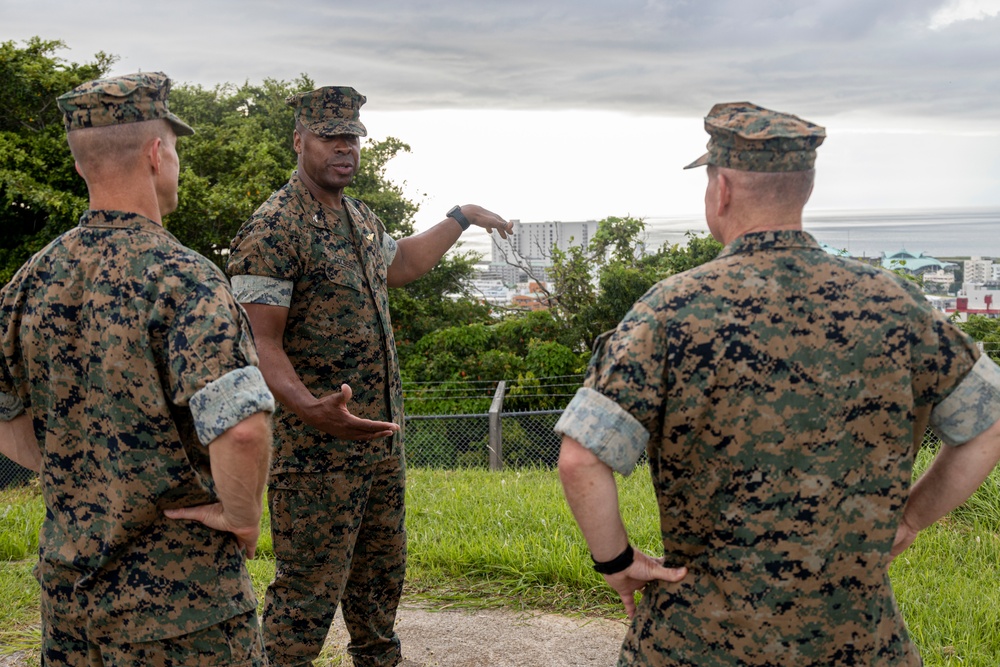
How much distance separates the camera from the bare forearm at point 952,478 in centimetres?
225

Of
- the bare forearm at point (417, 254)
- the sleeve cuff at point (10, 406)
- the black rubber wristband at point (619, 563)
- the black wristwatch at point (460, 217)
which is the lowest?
the black rubber wristband at point (619, 563)

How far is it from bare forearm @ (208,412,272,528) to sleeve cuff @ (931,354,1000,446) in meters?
1.61

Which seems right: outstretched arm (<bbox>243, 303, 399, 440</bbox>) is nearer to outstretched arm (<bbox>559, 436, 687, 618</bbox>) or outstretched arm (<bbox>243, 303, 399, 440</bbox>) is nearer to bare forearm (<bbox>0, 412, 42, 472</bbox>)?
bare forearm (<bbox>0, 412, 42, 472</bbox>)

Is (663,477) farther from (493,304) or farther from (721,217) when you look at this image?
(493,304)

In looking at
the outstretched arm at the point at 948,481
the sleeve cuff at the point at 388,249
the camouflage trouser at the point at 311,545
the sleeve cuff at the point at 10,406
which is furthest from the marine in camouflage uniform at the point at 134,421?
the outstretched arm at the point at 948,481

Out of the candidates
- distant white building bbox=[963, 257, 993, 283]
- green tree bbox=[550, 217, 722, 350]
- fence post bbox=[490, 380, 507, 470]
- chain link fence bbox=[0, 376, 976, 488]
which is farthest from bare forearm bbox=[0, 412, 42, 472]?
distant white building bbox=[963, 257, 993, 283]

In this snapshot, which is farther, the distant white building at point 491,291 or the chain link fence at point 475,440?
the distant white building at point 491,291

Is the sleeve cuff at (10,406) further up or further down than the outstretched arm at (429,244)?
further down

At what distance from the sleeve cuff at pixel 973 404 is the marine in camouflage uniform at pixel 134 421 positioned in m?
1.60

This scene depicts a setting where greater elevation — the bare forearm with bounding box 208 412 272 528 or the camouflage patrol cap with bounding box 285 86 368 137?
the camouflage patrol cap with bounding box 285 86 368 137

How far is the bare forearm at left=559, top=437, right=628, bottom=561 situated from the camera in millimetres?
2092

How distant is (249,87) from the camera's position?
26.3m

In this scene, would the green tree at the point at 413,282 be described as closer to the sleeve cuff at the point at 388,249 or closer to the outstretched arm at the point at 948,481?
the sleeve cuff at the point at 388,249

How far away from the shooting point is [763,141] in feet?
6.89
